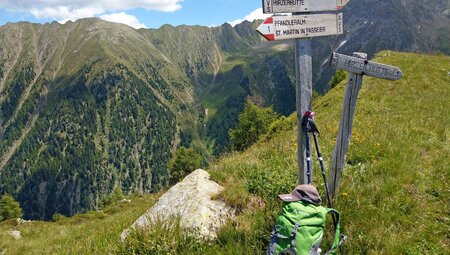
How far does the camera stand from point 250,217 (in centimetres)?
704

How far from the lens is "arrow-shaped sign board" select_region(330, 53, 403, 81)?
254 inches

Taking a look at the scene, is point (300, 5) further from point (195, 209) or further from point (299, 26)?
point (195, 209)

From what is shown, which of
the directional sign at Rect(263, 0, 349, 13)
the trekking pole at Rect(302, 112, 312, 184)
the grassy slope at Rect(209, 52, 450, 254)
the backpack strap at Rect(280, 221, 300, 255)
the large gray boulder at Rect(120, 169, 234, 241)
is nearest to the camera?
the backpack strap at Rect(280, 221, 300, 255)

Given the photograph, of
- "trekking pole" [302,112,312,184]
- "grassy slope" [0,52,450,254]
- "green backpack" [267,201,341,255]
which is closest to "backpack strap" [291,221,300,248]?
"green backpack" [267,201,341,255]

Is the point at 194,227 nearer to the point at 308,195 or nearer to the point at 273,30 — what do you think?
the point at 308,195

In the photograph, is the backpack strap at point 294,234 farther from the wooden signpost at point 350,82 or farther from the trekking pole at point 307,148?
the wooden signpost at point 350,82

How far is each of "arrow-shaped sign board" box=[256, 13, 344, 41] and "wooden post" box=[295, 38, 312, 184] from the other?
0.22m

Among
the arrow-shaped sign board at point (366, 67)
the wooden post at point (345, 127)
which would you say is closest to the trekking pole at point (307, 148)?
the wooden post at point (345, 127)

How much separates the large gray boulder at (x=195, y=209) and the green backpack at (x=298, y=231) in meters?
2.16

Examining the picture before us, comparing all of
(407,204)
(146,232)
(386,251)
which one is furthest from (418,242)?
(146,232)

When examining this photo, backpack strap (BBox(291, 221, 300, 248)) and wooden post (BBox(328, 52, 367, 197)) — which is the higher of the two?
wooden post (BBox(328, 52, 367, 197))

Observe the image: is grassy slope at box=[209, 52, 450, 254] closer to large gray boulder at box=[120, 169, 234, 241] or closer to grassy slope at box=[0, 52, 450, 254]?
grassy slope at box=[0, 52, 450, 254]

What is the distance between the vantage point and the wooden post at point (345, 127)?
6797 mm

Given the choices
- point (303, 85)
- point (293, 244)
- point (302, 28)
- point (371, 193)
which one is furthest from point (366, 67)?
point (293, 244)
